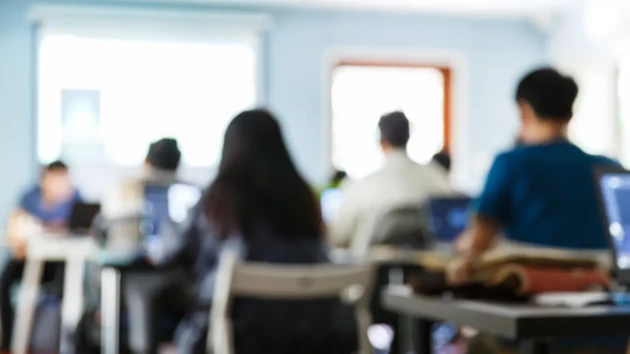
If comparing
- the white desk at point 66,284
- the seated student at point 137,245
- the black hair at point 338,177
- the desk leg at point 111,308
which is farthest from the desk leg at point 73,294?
the black hair at point 338,177

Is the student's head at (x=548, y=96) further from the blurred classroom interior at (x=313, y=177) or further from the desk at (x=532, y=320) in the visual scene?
the desk at (x=532, y=320)

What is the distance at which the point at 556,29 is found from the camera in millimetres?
9383

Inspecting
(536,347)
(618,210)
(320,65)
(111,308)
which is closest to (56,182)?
(320,65)

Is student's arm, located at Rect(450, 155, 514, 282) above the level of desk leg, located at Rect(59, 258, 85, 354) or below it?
above

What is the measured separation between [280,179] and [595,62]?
6395 mm

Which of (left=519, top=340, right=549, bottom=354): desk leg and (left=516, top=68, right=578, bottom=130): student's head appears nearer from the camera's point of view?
(left=519, top=340, right=549, bottom=354): desk leg

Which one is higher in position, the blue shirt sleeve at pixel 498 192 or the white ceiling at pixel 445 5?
the white ceiling at pixel 445 5

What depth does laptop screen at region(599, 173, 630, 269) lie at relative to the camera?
8.43 ft

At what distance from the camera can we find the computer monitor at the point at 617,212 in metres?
2.56

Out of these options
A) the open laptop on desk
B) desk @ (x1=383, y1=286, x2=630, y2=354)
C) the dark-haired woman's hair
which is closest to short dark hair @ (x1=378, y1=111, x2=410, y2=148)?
the open laptop on desk

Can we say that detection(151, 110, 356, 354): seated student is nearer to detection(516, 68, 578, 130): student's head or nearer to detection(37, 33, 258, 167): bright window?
detection(516, 68, 578, 130): student's head

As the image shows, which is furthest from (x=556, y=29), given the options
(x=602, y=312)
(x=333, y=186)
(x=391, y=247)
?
(x=602, y=312)

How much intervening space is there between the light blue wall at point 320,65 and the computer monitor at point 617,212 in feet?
20.9

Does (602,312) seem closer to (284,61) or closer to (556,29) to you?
(284,61)
